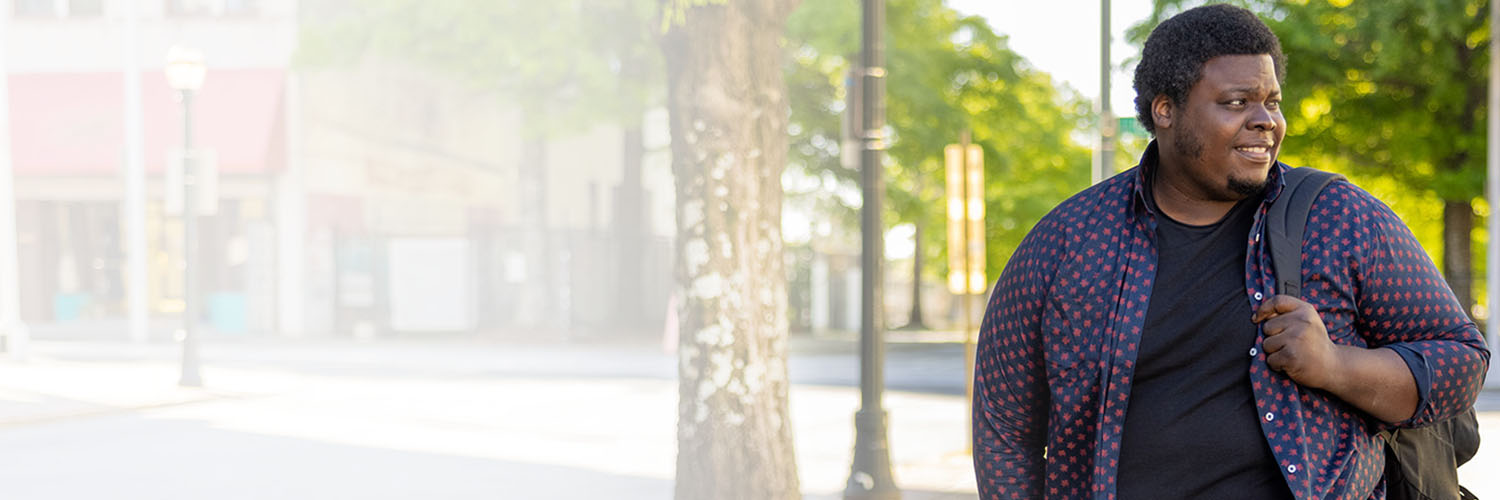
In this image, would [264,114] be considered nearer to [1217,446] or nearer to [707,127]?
[707,127]

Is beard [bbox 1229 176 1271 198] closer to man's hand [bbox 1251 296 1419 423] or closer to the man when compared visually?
the man

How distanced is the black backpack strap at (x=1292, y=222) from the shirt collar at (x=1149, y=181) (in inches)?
0.4

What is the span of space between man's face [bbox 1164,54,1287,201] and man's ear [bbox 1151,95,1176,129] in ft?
0.18

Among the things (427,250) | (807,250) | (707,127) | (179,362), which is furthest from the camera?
(807,250)

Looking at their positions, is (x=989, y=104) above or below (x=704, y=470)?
above

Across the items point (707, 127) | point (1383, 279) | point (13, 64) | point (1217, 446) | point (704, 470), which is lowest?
point (704, 470)

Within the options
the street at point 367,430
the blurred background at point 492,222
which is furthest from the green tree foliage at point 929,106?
the street at point 367,430

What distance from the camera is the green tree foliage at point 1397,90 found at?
1864 centimetres

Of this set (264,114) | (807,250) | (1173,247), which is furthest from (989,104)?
(1173,247)

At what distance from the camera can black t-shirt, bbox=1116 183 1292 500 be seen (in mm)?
2117

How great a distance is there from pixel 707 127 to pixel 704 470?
62.9 inches

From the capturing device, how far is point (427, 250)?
2414 centimetres

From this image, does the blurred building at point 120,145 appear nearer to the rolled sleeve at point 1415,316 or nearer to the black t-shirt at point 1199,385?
the black t-shirt at point 1199,385

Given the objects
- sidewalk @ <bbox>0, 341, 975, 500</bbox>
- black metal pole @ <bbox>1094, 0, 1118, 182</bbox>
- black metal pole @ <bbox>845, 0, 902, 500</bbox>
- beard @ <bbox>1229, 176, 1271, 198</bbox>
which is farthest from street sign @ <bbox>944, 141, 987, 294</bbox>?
beard @ <bbox>1229, 176, 1271, 198</bbox>
